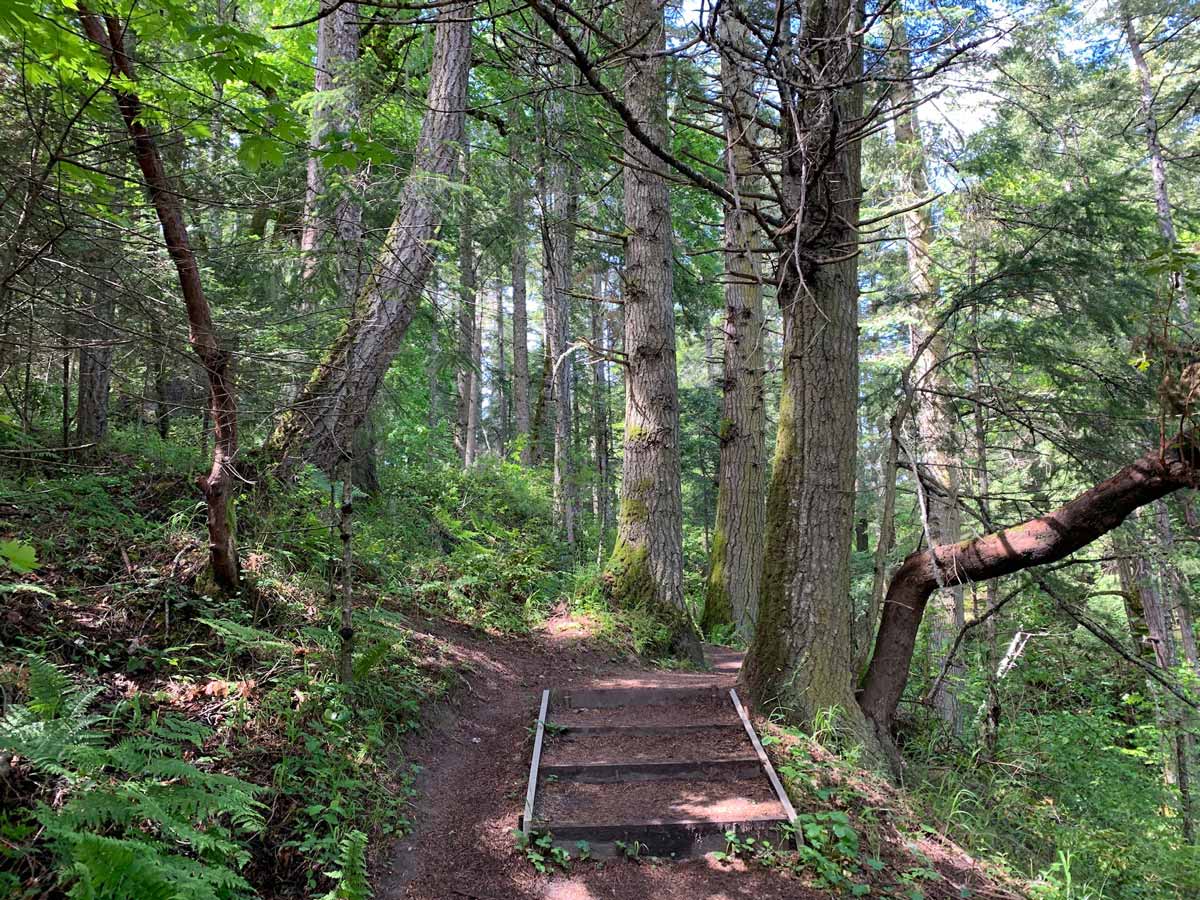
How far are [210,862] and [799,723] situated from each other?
4.04 metres

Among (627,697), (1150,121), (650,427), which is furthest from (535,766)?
(1150,121)

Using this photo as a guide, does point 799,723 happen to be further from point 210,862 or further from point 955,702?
point 955,702

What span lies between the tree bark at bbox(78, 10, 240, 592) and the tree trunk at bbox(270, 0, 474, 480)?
137 cm

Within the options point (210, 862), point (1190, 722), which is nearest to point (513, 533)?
point (210, 862)

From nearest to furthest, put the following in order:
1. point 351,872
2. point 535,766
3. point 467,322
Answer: point 351,872
point 535,766
point 467,322

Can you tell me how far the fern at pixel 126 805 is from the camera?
230 centimetres

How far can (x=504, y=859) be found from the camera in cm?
405

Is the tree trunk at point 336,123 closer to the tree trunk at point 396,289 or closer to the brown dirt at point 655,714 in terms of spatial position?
the tree trunk at point 396,289

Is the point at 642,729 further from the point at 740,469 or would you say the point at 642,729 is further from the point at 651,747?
the point at 740,469

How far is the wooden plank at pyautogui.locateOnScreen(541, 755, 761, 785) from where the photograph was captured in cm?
486

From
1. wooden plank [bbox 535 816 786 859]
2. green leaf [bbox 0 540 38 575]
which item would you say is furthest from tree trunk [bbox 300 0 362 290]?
wooden plank [bbox 535 816 786 859]

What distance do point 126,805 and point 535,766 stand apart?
2733 millimetres

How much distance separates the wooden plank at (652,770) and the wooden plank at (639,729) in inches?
21.8

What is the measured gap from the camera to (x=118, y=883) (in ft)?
7.50
